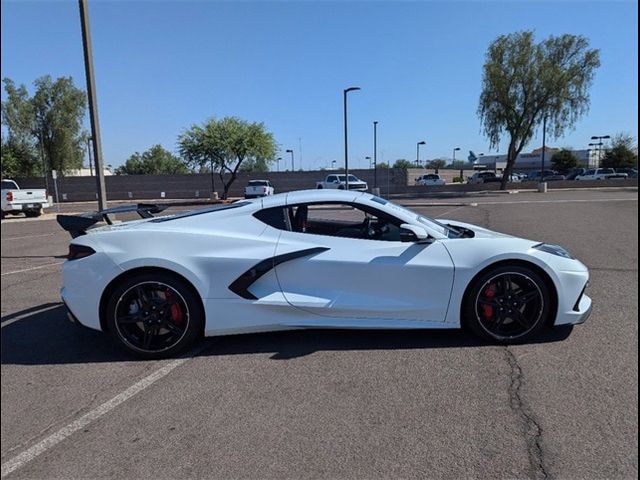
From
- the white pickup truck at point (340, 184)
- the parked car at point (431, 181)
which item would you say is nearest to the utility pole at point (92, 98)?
the white pickup truck at point (340, 184)

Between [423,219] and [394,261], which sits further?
[423,219]

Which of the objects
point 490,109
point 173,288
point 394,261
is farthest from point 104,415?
point 490,109

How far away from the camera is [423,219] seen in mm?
4418

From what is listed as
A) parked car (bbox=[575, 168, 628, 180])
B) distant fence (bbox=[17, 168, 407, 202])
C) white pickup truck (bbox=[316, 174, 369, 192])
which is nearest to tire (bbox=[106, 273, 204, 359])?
white pickup truck (bbox=[316, 174, 369, 192])

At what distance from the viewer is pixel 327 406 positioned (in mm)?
3107

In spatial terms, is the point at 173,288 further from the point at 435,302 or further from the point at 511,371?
the point at 511,371

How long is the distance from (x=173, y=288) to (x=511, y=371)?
9.04ft

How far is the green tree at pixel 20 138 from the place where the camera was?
46375 millimetres

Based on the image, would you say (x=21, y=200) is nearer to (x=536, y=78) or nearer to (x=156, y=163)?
(x=536, y=78)

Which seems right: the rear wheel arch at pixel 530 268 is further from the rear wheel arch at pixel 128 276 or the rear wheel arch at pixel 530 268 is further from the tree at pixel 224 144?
the tree at pixel 224 144

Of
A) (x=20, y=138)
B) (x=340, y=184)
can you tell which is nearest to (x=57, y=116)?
(x=20, y=138)

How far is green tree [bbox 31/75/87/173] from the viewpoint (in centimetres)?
4816

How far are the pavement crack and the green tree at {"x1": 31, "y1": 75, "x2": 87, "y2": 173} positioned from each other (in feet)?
175

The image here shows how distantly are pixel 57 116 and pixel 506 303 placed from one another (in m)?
54.3
